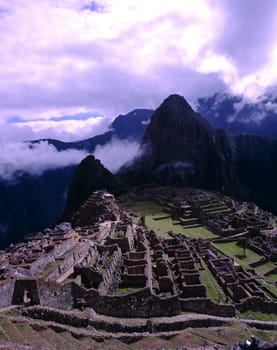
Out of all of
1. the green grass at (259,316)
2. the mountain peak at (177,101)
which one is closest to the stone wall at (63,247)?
the green grass at (259,316)

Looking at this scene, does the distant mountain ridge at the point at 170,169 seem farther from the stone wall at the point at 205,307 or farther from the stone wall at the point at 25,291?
the stone wall at the point at 25,291

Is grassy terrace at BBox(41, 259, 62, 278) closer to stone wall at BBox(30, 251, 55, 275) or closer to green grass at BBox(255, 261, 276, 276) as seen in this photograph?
stone wall at BBox(30, 251, 55, 275)

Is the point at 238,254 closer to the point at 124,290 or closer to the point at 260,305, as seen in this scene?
the point at 260,305

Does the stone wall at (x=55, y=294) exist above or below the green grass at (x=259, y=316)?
above

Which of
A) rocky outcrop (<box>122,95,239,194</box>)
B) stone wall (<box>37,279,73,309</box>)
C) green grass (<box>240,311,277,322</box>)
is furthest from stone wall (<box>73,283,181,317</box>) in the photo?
rocky outcrop (<box>122,95,239,194</box>)

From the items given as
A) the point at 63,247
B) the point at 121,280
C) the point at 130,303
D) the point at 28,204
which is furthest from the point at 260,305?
the point at 28,204

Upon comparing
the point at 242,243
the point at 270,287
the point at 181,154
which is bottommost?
the point at 242,243

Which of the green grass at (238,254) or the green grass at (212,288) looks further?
the green grass at (238,254)
